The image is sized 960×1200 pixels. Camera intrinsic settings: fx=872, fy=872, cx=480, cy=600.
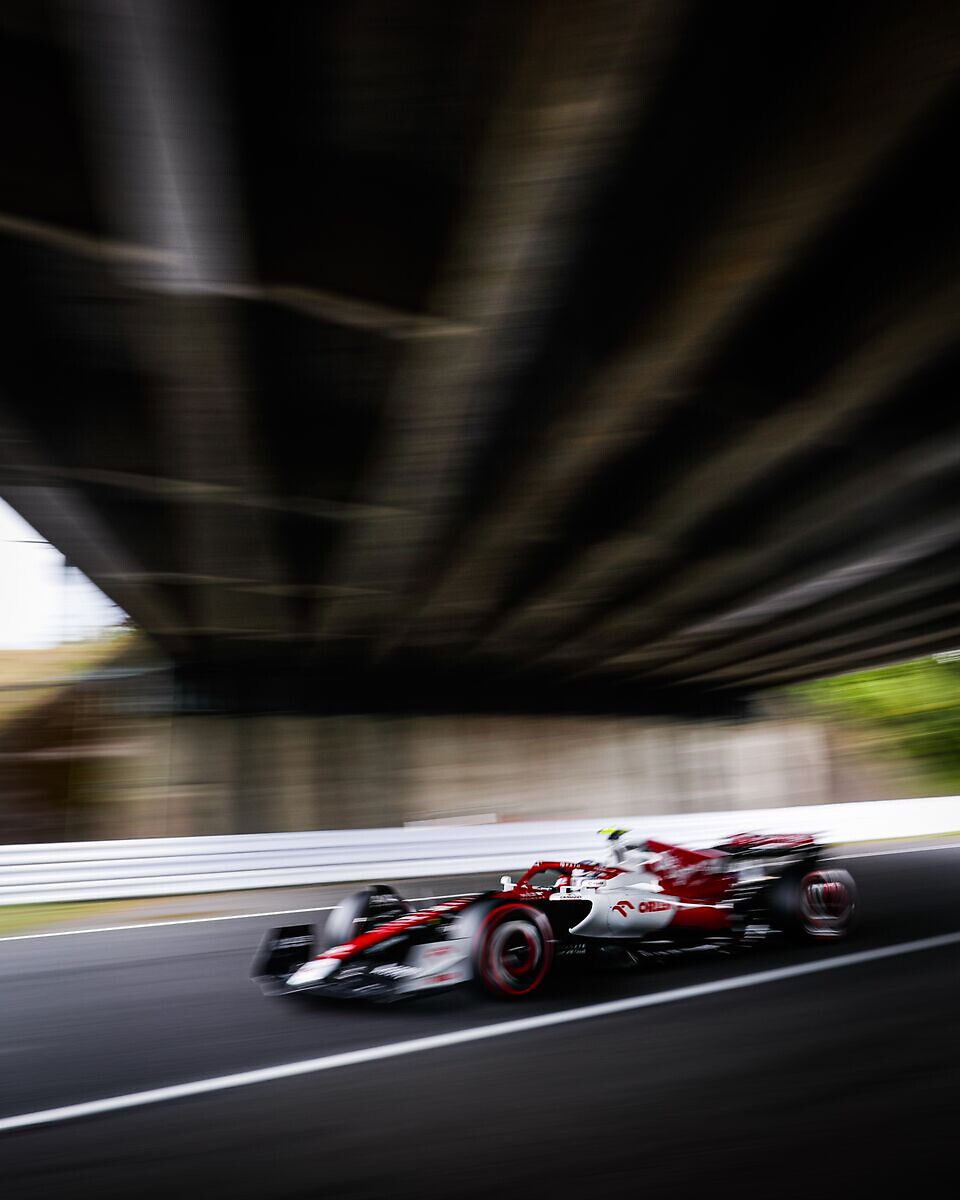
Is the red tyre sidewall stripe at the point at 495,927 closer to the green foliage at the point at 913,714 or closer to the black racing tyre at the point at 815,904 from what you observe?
the black racing tyre at the point at 815,904

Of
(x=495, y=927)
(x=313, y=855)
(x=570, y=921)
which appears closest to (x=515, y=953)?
(x=495, y=927)

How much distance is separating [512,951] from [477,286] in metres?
3.76

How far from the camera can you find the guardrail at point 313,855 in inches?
393

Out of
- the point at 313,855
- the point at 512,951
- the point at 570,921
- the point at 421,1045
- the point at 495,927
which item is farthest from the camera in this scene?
the point at 313,855

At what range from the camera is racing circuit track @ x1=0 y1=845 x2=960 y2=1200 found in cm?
271

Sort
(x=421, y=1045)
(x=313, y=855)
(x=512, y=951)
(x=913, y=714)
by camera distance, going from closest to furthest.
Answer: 1. (x=421, y=1045)
2. (x=512, y=951)
3. (x=313, y=855)
4. (x=913, y=714)

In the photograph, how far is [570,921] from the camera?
4922 mm

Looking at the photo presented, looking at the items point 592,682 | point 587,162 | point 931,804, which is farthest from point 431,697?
point 587,162

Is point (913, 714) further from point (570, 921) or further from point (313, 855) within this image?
point (570, 921)

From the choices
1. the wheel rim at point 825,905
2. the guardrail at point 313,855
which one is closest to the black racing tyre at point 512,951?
the wheel rim at point 825,905

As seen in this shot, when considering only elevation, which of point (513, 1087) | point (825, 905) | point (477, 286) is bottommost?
point (513, 1087)

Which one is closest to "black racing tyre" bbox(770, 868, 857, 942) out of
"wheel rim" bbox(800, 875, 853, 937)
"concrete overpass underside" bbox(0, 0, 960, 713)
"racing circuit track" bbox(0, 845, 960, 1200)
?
"wheel rim" bbox(800, 875, 853, 937)

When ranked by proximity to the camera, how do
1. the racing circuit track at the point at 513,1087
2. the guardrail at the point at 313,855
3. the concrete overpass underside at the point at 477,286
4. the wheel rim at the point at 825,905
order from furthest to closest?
1. the guardrail at the point at 313,855
2. the wheel rim at the point at 825,905
3. the concrete overpass underside at the point at 477,286
4. the racing circuit track at the point at 513,1087

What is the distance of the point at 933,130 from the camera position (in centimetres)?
416
